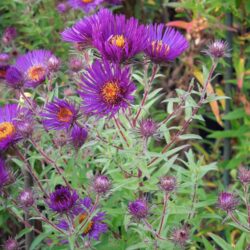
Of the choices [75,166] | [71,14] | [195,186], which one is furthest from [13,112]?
[71,14]

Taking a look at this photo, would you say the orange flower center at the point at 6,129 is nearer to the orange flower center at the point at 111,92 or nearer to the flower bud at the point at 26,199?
the flower bud at the point at 26,199

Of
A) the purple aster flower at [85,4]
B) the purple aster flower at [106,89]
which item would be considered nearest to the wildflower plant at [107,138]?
the purple aster flower at [106,89]

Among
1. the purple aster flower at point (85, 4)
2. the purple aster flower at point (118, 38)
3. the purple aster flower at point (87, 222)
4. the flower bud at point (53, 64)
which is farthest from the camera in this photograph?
the purple aster flower at point (85, 4)

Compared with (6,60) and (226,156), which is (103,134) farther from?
(226,156)

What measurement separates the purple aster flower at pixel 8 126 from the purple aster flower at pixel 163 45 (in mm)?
303

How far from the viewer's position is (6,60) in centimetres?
144

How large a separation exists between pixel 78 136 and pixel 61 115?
10 cm

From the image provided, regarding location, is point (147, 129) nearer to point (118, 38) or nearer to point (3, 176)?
point (118, 38)

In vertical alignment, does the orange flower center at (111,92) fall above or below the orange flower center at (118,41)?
below

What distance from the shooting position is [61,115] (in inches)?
38.9

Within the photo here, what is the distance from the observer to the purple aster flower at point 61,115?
0.98 m

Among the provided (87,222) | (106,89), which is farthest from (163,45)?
(87,222)

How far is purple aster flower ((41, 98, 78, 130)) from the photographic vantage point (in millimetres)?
979

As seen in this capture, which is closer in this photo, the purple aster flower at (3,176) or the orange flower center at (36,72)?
the purple aster flower at (3,176)
